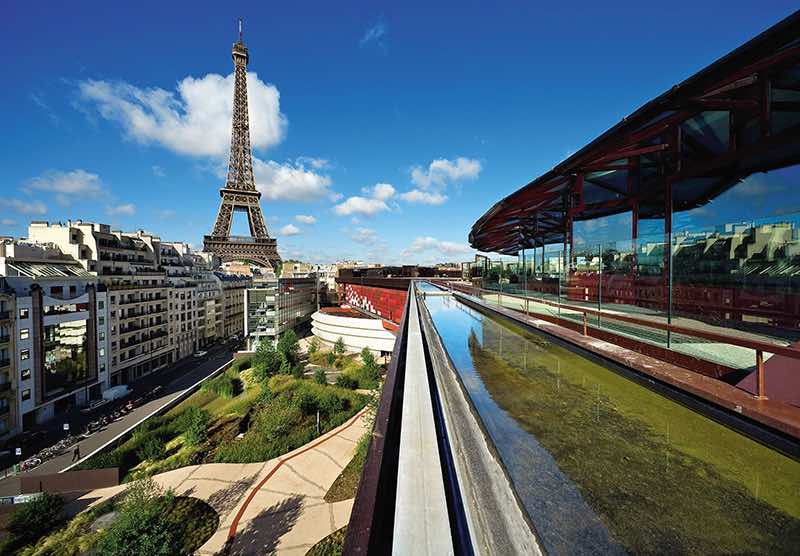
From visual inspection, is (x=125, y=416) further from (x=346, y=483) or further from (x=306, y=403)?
(x=346, y=483)

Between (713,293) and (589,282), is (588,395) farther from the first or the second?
(589,282)

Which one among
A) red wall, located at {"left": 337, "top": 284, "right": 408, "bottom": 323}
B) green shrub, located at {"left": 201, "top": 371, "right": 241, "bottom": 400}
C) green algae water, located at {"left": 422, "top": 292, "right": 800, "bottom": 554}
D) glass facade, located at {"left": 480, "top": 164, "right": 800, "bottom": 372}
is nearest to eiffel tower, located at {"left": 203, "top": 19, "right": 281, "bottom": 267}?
red wall, located at {"left": 337, "top": 284, "right": 408, "bottom": 323}

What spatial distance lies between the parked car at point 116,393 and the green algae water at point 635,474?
3154cm

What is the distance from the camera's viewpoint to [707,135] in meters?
7.24

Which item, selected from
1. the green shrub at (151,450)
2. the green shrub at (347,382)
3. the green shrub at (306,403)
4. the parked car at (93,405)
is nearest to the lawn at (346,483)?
the green shrub at (306,403)

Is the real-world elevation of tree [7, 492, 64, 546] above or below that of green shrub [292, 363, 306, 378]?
below

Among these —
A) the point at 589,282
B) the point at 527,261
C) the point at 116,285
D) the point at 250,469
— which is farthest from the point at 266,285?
the point at 589,282

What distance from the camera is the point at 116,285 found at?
Result: 26.5 metres

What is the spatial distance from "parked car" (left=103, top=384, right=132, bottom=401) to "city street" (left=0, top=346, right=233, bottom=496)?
0.54 meters

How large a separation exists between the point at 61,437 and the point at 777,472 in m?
29.1

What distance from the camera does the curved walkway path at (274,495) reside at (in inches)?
364

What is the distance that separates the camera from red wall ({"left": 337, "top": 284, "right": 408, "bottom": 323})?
23531mm

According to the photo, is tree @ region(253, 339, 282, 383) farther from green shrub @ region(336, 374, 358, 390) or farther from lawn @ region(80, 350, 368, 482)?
green shrub @ region(336, 374, 358, 390)

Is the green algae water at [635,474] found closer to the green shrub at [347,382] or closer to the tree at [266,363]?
the green shrub at [347,382]
